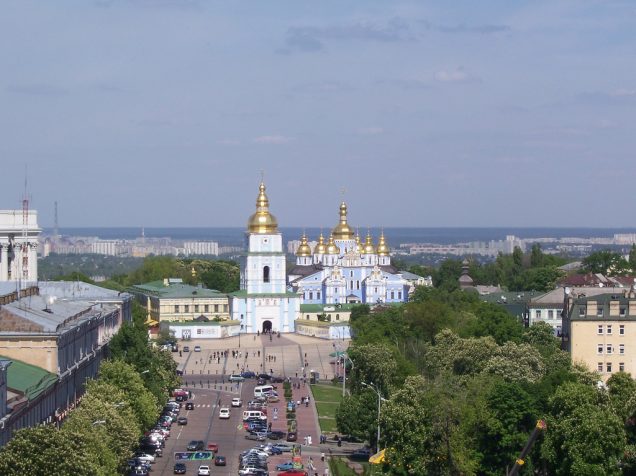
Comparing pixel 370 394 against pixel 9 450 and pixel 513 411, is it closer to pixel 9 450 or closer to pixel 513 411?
pixel 513 411

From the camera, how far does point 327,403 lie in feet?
328

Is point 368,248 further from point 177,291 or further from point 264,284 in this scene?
point 177,291

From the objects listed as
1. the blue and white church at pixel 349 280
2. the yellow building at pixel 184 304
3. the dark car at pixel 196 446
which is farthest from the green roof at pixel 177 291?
the dark car at pixel 196 446

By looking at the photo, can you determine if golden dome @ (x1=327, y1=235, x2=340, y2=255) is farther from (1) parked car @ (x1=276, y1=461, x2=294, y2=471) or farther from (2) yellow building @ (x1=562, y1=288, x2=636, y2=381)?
(1) parked car @ (x1=276, y1=461, x2=294, y2=471)

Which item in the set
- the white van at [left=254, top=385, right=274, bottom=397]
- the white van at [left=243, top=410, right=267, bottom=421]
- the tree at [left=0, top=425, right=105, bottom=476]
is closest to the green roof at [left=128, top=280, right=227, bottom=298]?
the white van at [left=254, top=385, right=274, bottom=397]


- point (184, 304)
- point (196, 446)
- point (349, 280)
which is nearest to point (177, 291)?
point (184, 304)

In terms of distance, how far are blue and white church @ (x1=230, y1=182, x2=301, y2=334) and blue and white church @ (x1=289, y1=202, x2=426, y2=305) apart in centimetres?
736

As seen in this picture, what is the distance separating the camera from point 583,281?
139m

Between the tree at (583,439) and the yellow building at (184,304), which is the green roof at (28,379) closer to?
the tree at (583,439)

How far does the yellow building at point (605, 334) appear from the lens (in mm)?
93500

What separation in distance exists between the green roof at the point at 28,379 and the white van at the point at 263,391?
2903 cm

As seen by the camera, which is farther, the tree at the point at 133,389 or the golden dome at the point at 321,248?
the golden dome at the point at 321,248

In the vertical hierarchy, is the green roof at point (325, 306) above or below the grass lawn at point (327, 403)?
above

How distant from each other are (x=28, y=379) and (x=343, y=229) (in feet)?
390
